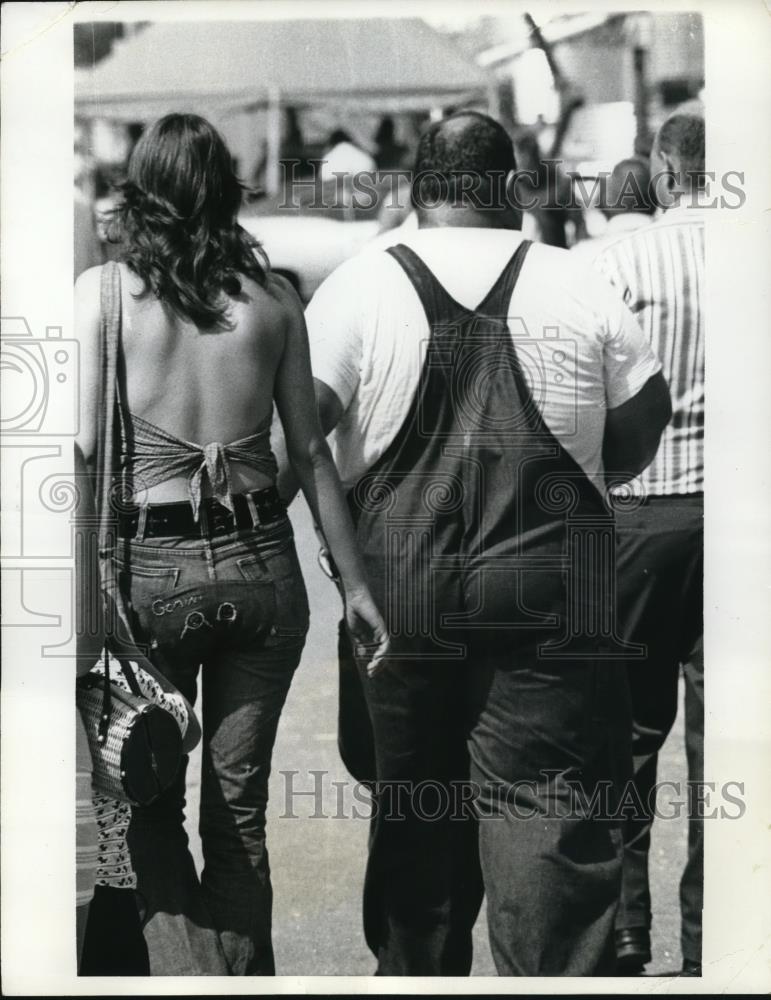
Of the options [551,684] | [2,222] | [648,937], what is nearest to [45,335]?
[2,222]

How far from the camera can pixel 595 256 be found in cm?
376

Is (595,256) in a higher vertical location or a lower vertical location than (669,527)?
higher

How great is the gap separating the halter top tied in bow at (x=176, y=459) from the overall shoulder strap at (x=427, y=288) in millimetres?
590

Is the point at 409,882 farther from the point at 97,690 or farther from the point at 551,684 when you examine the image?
the point at 97,690

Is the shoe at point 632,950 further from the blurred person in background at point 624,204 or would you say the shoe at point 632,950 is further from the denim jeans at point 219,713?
the blurred person in background at point 624,204

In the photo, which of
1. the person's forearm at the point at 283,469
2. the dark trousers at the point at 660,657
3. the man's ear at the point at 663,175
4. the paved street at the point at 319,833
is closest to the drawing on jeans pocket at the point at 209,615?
the paved street at the point at 319,833

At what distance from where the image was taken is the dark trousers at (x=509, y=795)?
380 cm

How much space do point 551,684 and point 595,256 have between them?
115cm

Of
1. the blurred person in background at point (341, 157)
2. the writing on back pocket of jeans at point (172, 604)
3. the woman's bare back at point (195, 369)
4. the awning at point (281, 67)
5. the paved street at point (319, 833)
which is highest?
the awning at point (281, 67)

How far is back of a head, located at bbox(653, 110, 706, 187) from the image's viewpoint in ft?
12.2

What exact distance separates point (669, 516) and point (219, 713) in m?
1.32

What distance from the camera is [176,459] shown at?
3689mm

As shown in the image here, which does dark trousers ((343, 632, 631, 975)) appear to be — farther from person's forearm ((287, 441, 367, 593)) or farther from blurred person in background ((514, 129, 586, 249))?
blurred person in background ((514, 129, 586, 249))

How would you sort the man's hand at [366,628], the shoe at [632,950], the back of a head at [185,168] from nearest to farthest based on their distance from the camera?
the back of a head at [185,168] < the man's hand at [366,628] < the shoe at [632,950]
